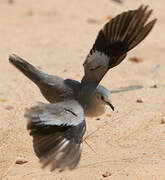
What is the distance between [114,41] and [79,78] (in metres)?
2.34

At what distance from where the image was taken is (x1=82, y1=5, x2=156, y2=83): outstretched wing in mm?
3678

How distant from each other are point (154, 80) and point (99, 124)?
1.57 metres

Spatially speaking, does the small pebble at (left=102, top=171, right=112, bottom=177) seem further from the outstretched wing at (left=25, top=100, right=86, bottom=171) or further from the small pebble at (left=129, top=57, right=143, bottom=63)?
the small pebble at (left=129, top=57, right=143, bottom=63)

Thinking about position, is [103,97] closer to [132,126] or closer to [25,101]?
[132,126]

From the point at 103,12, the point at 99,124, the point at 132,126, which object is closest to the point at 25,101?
the point at 99,124

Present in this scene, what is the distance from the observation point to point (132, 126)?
15.7ft

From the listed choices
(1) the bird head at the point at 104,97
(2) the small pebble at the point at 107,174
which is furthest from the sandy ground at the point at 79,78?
(1) the bird head at the point at 104,97

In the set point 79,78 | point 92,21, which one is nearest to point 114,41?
point 79,78

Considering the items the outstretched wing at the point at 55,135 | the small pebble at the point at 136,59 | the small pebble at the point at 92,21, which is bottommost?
the small pebble at the point at 92,21

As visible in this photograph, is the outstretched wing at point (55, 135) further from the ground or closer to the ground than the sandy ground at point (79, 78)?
further from the ground

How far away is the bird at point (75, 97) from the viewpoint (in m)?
3.28

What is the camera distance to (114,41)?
389 centimetres

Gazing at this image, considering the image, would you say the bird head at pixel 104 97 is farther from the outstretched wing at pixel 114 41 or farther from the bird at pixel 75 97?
the outstretched wing at pixel 114 41

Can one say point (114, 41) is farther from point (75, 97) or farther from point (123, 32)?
point (75, 97)
